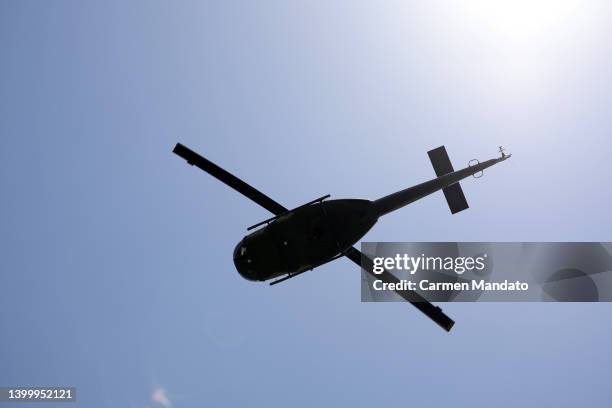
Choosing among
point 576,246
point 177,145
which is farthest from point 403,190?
point 576,246

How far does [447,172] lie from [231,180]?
24.0 feet

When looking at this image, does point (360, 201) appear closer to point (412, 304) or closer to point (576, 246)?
point (412, 304)

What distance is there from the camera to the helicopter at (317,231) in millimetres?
12289

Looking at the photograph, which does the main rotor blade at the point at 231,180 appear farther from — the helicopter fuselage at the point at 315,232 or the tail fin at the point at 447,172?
the tail fin at the point at 447,172

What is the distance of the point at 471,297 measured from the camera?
14.8 meters

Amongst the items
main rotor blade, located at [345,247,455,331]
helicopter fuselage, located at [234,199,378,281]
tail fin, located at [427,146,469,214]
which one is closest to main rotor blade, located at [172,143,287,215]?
helicopter fuselage, located at [234,199,378,281]

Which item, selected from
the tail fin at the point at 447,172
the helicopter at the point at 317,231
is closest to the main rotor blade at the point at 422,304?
the helicopter at the point at 317,231

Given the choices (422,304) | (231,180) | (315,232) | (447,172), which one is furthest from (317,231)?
(447,172)

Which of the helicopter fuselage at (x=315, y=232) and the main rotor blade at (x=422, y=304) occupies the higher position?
the helicopter fuselage at (x=315, y=232)

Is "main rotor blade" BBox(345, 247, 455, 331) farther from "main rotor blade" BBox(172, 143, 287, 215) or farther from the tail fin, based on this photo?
the tail fin

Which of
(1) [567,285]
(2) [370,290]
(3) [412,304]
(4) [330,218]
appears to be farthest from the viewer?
(1) [567,285]

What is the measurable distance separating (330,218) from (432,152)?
4.49 m

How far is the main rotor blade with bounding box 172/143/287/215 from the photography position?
43.4 ft

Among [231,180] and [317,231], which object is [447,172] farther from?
[231,180]
